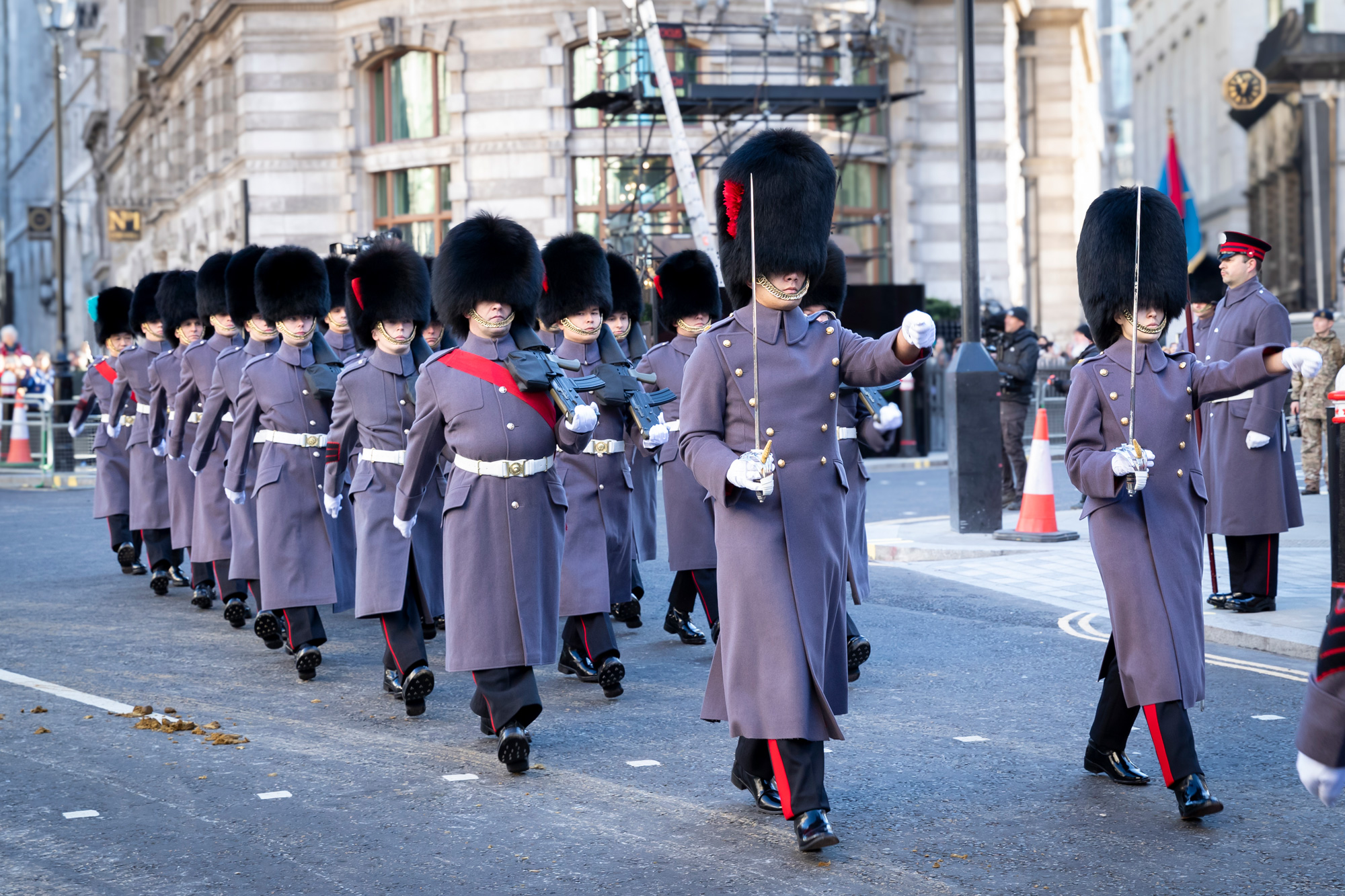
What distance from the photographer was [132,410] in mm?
12688

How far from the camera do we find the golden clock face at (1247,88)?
129ft

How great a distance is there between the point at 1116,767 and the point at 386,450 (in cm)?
360

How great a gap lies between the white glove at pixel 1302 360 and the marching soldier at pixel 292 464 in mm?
4780

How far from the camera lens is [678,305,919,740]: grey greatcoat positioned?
528cm

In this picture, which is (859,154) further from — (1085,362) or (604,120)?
(1085,362)

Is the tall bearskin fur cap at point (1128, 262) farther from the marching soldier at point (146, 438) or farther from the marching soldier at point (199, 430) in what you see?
the marching soldier at point (146, 438)

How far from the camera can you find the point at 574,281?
8844 mm

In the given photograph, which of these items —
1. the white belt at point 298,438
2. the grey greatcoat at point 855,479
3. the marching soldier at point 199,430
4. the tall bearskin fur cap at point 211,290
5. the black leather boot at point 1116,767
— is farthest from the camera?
the tall bearskin fur cap at point 211,290

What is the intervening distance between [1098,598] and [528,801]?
5156 millimetres

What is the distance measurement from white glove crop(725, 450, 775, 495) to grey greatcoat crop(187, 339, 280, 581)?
4.43 metres

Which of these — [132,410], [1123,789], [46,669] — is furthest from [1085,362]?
[132,410]

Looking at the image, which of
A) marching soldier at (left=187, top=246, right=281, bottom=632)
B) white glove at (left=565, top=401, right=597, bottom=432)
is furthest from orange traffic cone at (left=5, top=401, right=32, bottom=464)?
white glove at (left=565, top=401, right=597, bottom=432)

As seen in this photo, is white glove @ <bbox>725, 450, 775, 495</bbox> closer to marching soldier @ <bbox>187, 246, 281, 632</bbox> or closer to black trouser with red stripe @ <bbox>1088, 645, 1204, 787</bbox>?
black trouser with red stripe @ <bbox>1088, 645, 1204, 787</bbox>

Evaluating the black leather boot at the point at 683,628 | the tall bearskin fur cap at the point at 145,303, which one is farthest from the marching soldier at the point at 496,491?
the tall bearskin fur cap at the point at 145,303
